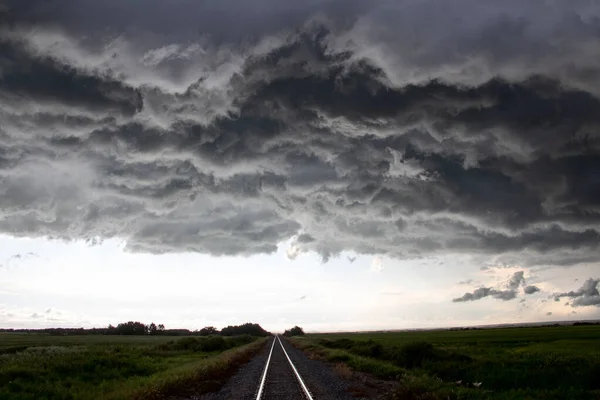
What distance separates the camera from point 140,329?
19350cm

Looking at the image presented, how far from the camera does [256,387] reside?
20.1 metres

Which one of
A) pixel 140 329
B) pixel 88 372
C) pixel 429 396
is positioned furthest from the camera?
pixel 140 329

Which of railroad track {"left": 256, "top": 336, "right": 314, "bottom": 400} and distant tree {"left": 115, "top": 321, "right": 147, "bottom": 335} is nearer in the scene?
railroad track {"left": 256, "top": 336, "right": 314, "bottom": 400}

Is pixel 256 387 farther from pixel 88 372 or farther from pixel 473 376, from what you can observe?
pixel 88 372

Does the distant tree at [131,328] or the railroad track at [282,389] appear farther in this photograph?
the distant tree at [131,328]

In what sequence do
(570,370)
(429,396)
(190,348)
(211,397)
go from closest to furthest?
(429,396) → (211,397) → (570,370) → (190,348)

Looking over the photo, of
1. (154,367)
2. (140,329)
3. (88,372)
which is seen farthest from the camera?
(140,329)

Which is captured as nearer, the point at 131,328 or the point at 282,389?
the point at 282,389

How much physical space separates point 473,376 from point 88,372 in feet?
68.6

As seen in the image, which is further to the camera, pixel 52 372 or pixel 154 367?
pixel 154 367

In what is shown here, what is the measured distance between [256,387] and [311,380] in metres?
3.42

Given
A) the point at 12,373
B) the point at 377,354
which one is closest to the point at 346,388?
the point at 12,373

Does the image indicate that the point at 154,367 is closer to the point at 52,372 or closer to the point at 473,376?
the point at 52,372

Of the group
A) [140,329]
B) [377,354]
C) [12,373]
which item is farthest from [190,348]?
[140,329]
